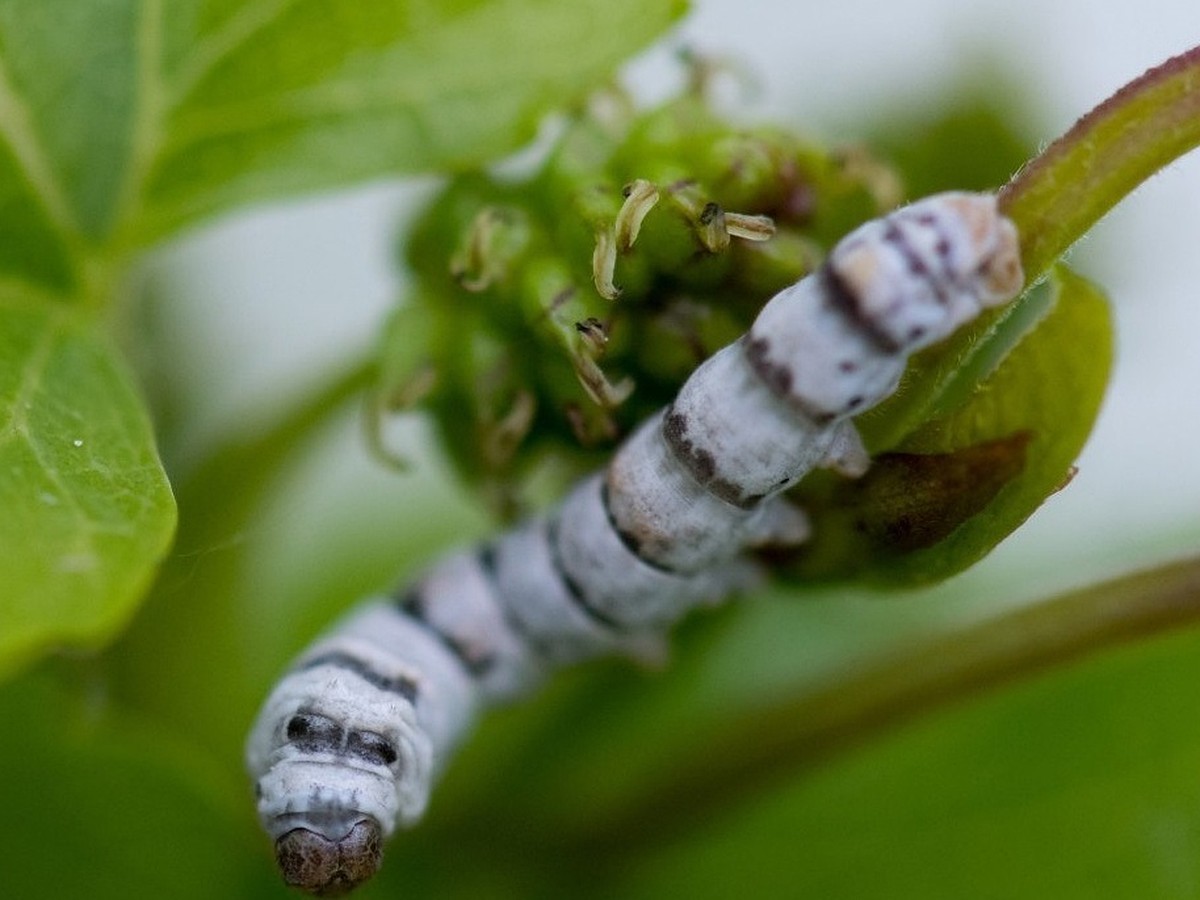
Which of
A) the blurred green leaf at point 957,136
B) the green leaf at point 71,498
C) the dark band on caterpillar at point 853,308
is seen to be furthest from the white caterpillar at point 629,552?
the blurred green leaf at point 957,136


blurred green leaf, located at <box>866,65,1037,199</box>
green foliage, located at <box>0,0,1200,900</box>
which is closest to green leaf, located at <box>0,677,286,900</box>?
green foliage, located at <box>0,0,1200,900</box>

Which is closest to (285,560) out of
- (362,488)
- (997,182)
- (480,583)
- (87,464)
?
(362,488)

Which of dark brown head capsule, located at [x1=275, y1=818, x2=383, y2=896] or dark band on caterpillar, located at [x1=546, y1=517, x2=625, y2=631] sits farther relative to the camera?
dark band on caterpillar, located at [x1=546, y1=517, x2=625, y2=631]

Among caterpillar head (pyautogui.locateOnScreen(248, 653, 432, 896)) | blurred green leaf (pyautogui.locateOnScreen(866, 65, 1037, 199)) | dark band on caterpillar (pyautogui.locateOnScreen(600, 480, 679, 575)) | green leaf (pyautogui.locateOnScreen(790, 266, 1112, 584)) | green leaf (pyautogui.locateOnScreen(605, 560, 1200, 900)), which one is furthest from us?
blurred green leaf (pyautogui.locateOnScreen(866, 65, 1037, 199))

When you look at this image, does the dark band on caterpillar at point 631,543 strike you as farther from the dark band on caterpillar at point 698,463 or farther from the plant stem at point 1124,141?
the plant stem at point 1124,141

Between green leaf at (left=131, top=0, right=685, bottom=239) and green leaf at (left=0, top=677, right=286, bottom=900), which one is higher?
Answer: green leaf at (left=131, top=0, right=685, bottom=239)

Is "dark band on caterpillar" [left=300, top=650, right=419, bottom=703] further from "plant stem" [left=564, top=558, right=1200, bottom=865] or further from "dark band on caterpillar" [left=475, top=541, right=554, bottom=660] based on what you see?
"plant stem" [left=564, top=558, right=1200, bottom=865]

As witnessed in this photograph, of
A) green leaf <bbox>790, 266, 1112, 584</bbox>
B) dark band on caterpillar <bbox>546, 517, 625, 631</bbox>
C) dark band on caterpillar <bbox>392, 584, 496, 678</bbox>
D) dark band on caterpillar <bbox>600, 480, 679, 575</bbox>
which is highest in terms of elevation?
green leaf <bbox>790, 266, 1112, 584</bbox>

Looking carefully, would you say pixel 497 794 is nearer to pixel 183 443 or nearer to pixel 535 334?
pixel 183 443
